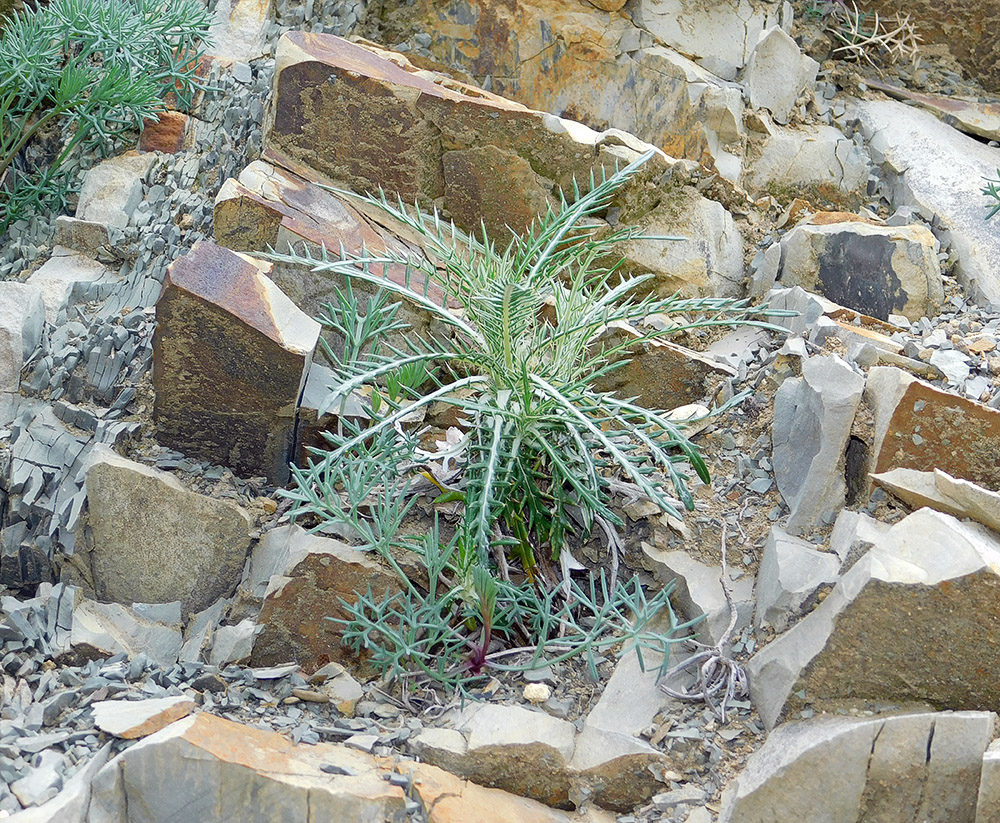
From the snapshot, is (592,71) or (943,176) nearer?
(943,176)

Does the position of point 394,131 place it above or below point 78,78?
above

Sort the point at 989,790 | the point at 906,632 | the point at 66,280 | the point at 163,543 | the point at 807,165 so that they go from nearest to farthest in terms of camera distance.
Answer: the point at 989,790 < the point at 906,632 < the point at 163,543 < the point at 66,280 < the point at 807,165

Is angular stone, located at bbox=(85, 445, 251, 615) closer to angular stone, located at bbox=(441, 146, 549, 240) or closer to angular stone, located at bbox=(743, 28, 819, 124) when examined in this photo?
angular stone, located at bbox=(441, 146, 549, 240)

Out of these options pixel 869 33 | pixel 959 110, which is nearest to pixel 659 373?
pixel 959 110

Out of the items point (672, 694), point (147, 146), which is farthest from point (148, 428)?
point (672, 694)

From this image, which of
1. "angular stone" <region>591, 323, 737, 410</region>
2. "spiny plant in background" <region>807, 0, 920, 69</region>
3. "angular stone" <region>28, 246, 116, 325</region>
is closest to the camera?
"angular stone" <region>591, 323, 737, 410</region>

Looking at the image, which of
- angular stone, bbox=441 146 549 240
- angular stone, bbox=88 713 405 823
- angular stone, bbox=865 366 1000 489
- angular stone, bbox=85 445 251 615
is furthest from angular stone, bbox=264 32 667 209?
angular stone, bbox=88 713 405 823

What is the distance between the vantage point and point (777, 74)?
153 inches

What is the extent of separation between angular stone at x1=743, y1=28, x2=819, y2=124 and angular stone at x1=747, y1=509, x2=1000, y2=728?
2.22 m

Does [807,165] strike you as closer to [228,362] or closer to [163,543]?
[228,362]

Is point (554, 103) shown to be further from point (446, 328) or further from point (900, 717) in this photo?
point (900, 717)

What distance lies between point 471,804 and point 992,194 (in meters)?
2.64

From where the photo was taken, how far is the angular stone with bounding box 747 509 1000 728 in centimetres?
197

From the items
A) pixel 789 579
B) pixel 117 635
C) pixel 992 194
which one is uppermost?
pixel 992 194
